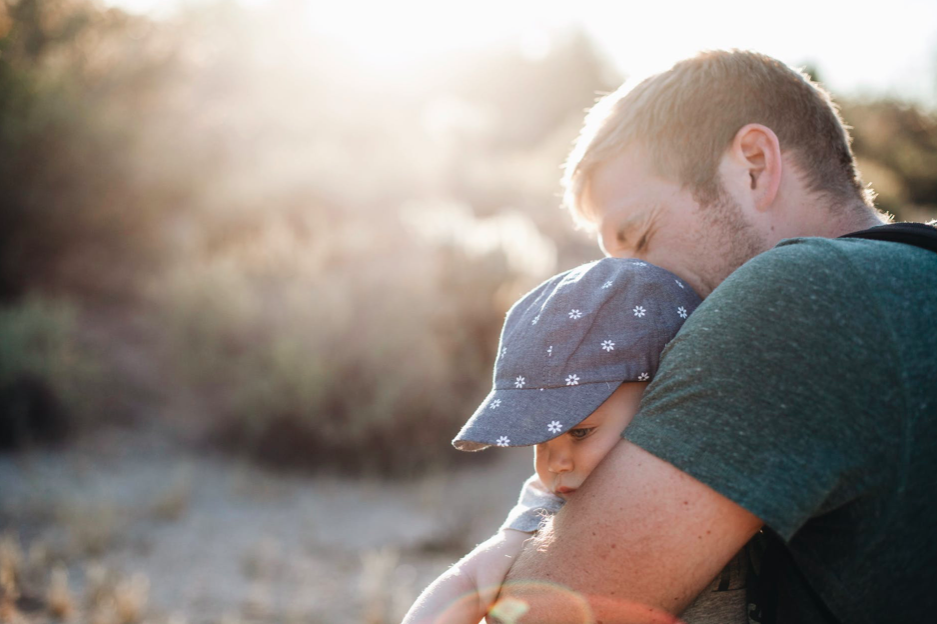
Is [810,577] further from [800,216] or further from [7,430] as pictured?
[7,430]

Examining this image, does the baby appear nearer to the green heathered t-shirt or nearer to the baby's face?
the baby's face

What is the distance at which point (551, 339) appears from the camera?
1.46 m

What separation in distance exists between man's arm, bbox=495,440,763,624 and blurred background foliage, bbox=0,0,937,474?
210 inches

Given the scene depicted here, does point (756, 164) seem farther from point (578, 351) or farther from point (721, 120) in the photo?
point (578, 351)

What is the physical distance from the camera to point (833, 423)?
1.05 m

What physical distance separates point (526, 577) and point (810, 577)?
1.69 ft

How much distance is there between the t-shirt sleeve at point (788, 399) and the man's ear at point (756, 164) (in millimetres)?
634

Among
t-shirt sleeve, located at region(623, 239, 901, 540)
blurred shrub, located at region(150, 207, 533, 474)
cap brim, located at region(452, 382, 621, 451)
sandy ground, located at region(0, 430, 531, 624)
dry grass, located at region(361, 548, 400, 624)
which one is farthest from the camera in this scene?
blurred shrub, located at region(150, 207, 533, 474)

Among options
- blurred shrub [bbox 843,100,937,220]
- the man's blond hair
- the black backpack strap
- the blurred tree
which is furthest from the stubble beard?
blurred shrub [bbox 843,100,937,220]

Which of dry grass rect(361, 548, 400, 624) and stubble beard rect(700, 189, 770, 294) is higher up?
stubble beard rect(700, 189, 770, 294)

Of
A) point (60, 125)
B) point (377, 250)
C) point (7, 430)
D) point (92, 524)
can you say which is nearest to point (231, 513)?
point (92, 524)

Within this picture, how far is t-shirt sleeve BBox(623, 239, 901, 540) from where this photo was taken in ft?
3.43

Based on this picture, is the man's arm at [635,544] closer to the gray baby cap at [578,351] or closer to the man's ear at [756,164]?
the gray baby cap at [578,351]

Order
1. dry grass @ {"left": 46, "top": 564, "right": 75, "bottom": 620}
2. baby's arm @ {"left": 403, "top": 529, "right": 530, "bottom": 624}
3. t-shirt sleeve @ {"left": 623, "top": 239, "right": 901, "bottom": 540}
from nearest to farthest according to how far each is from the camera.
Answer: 1. t-shirt sleeve @ {"left": 623, "top": 239, "right": 901, "bottom": 540}
2. baby's arm @ {"left": 403, "top": 529, "right": 530, "bottom": 624}
3. dry grass @ {"left": 46, "top": 564, "right": 75, "bottom": 620}
